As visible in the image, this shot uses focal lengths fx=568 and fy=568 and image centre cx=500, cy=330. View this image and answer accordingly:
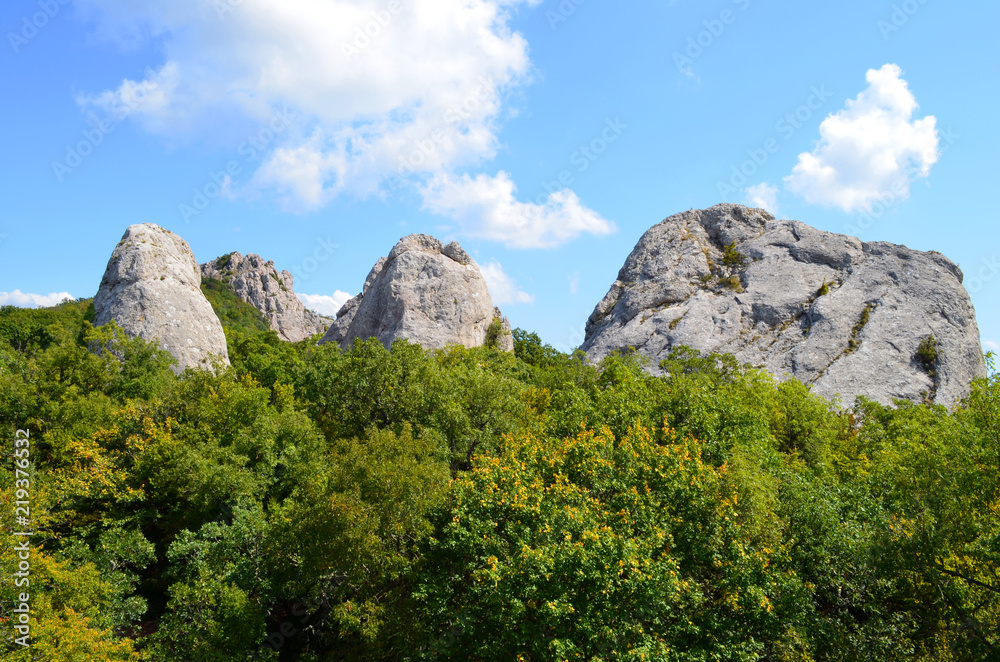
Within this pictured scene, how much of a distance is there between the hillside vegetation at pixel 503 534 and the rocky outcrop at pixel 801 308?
79.2 ft

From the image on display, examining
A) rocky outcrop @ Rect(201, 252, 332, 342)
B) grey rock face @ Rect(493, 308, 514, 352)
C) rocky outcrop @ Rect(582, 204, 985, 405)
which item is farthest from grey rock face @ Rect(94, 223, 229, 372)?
rocky outcrop @ Rect(201, 252, 332, 342)

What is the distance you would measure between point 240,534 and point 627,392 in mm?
18280

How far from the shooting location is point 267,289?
147625 mm

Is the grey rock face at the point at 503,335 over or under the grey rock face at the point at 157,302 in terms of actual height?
over

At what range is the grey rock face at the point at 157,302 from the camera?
4109 centimetres

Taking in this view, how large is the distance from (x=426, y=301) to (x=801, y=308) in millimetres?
37638

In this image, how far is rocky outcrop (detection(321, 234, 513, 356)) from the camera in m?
49.5

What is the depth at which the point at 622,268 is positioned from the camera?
7144 cm

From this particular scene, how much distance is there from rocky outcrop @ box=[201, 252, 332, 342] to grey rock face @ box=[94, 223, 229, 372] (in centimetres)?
9478

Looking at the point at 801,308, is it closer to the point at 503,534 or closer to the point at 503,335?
the point at 503,335

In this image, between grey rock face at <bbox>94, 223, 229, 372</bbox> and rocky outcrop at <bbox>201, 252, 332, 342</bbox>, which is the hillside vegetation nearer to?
grey rock face at <bbox>94, 223, 229, 372</bbox>

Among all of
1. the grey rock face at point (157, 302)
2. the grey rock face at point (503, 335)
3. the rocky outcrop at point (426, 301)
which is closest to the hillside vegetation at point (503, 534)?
the grey rock face at point (157, 302)

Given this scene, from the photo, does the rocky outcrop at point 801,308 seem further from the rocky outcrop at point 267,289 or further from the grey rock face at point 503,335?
the rocky outcrop at point 267,289

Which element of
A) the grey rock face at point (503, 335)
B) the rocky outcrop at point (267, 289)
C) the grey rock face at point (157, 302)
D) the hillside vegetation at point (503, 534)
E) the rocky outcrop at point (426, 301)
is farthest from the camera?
the rocky outcrop at point (267, 289)
